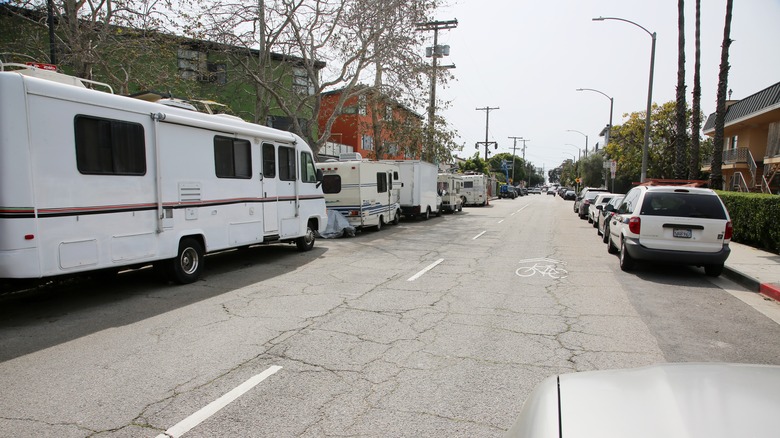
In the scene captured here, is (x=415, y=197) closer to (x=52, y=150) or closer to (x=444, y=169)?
(x=444, y=169)

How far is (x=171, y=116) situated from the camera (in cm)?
821

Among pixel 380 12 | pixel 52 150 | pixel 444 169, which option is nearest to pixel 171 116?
pixel 52 150

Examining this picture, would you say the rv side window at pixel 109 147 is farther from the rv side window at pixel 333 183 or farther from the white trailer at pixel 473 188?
the white trailer at pixel 473 188

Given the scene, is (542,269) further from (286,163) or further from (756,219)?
(756,219)

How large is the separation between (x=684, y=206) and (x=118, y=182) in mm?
10134

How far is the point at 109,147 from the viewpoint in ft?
23.8

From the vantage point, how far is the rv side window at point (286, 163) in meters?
11.6

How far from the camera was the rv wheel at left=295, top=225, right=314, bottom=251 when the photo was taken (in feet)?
42.4

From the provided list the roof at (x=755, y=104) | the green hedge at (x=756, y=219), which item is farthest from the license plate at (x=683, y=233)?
the roof at (x=755, y=104)

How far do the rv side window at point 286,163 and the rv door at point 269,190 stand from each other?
0.30m

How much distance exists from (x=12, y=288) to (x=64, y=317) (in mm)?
851

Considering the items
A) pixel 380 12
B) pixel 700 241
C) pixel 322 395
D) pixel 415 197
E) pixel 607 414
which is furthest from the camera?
pixel 415 197

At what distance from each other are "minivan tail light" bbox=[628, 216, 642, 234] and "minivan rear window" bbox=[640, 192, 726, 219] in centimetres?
18

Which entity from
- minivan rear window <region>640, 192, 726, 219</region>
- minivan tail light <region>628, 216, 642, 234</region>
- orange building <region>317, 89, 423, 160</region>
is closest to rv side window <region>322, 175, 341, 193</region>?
orange building <region>317, 89, 423, 160</region>
